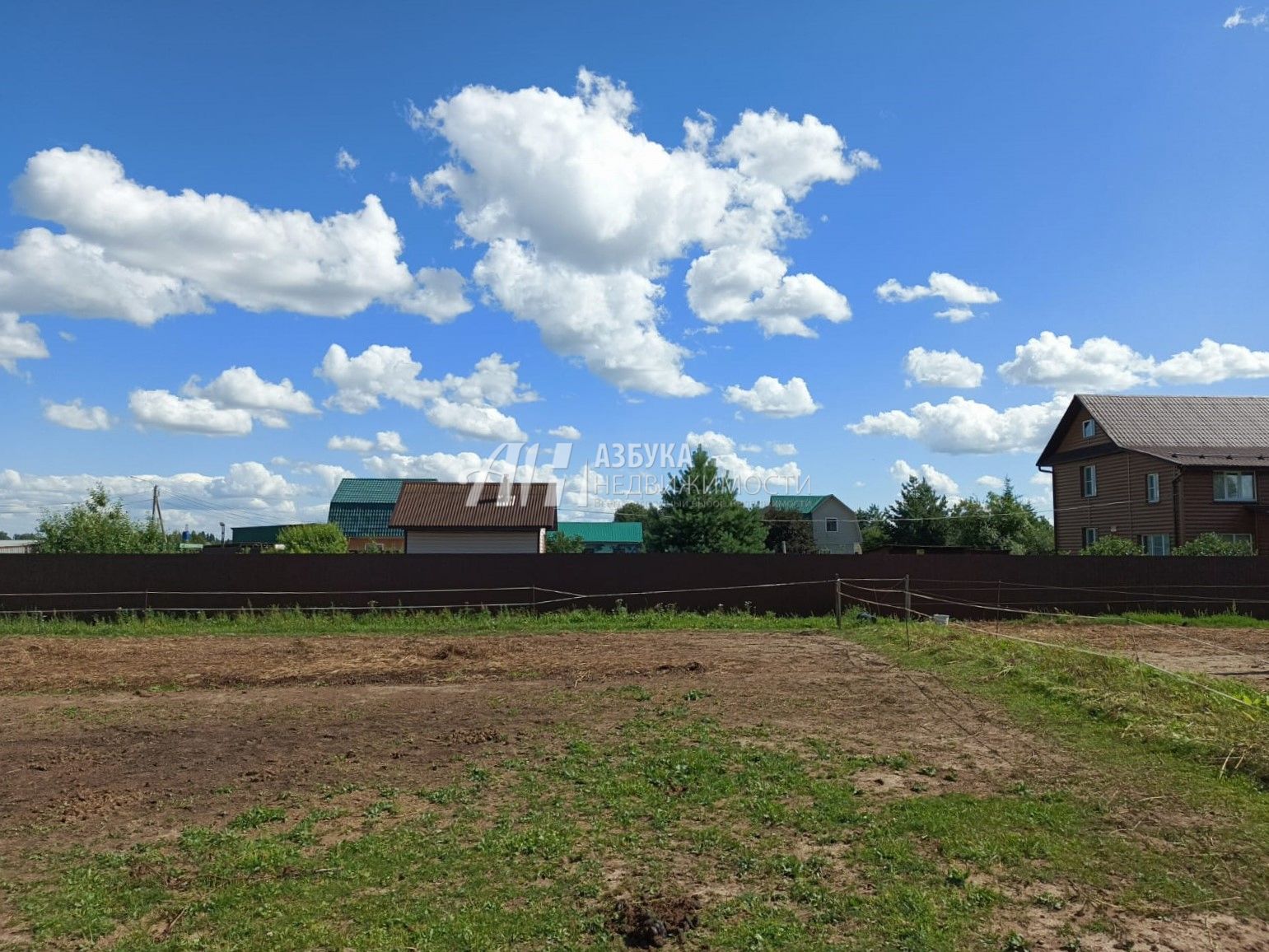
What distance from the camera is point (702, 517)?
36906mm

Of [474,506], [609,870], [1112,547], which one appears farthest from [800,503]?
[609,870]

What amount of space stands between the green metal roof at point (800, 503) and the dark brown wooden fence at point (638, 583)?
125ft

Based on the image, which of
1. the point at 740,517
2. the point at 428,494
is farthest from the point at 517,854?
the point at 740,517

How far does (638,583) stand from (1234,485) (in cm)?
2033

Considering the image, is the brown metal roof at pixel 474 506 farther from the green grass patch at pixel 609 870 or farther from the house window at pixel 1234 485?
the green grass patch at pixel 609 870

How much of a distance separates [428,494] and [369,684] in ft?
70.9

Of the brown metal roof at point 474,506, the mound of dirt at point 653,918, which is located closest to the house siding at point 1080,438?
the brown metal roof at point 474,506

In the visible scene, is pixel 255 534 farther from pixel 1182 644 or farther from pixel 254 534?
pixel 1182 644

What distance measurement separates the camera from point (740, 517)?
37531 millimetres

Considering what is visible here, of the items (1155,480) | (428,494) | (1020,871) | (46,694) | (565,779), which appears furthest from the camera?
(428,494)

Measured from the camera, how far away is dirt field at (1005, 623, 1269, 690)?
12127mm

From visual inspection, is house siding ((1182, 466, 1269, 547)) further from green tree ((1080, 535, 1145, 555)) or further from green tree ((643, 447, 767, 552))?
green tree ((643, 447, 767, 552))

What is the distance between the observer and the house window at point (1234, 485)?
2792 cm

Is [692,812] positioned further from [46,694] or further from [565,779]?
[46,694]
